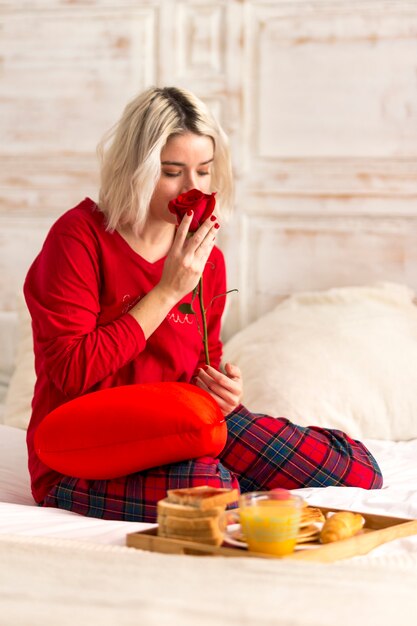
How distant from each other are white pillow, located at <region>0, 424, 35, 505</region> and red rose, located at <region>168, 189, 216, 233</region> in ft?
2.17

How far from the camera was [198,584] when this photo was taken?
3.83 ft

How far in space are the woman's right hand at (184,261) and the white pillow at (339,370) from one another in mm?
658

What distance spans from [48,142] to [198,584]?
7.75 feet

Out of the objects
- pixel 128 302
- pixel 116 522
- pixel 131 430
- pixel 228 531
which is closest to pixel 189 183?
pixel 128 302

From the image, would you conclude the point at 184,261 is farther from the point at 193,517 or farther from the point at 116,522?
the point at 193,517

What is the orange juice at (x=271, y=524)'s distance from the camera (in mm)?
1258

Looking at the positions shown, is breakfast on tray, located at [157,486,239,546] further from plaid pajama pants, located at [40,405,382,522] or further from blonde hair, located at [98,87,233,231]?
blonde hair, located at [98,87,233,231]

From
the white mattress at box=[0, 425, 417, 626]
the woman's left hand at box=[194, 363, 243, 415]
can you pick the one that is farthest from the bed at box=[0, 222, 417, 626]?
the woman's left hand at box=[194, 363, 243, 415]

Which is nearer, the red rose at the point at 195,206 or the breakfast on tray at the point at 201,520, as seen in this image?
the breakfast on tray at the point at 201,520

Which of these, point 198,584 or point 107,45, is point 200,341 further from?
point 107,45

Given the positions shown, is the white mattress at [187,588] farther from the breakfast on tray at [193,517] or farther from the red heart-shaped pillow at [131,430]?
the red heart-shaped pillow at [131,430]

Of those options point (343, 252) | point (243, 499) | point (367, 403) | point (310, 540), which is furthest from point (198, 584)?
point (343, 252)

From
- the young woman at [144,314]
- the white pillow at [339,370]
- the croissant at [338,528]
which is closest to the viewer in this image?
the croissant at [338,528]

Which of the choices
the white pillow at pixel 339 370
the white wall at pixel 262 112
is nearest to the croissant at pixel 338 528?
the white pillow at pixel 339 370
